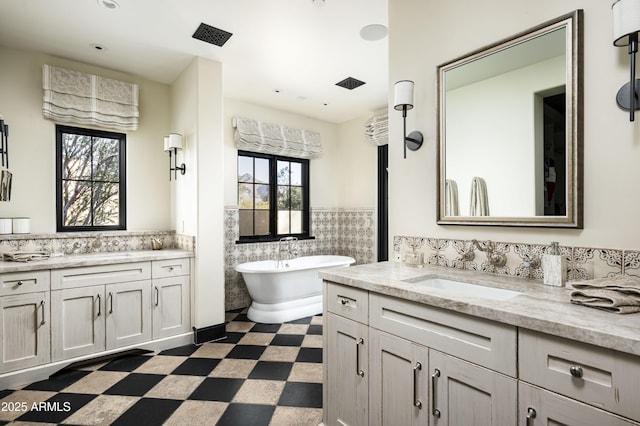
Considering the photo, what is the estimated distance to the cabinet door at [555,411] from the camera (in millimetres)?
891

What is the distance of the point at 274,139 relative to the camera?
180 inches

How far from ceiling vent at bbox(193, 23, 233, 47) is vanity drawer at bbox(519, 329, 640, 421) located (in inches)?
117

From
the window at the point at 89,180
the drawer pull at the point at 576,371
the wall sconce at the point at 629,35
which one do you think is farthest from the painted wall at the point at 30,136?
the wall sconce at the point at 629,35

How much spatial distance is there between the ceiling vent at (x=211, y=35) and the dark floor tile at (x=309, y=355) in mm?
2944

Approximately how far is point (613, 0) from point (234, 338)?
3711 mm

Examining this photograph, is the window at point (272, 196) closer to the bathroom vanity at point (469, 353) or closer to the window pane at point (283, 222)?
the window pane at point (283, 222)

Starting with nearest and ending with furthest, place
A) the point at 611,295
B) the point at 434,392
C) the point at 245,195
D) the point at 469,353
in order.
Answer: the point at 611,295 → the point at 469,353 → the point at 434,392 → the point at 245,195

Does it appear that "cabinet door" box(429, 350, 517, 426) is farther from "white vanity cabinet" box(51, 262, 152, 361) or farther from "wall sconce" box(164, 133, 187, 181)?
"wall sconce" box(164, 133, 187, 181)

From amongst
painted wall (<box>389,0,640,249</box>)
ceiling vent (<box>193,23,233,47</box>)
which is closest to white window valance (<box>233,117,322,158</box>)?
ceiling vent (<box>193,23,233,47</box>)

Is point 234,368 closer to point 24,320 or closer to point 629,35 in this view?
point 24,320

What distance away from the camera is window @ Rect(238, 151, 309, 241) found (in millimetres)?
4539

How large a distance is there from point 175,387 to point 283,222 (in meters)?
2.83

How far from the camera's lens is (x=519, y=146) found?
165 cm

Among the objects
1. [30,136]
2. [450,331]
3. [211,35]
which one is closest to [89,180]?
[30,136]
